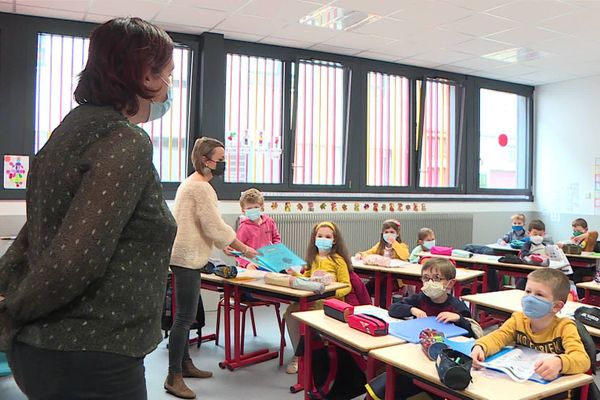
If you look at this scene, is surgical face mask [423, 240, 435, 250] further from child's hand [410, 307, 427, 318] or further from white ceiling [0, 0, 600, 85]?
child's hand [410, 307, 427, 318]

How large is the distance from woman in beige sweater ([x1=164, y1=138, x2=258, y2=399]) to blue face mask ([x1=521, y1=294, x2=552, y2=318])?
1635 millimetres

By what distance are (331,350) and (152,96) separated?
2102 mm

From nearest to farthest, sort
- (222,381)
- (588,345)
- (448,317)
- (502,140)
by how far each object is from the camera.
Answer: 1. (588,345)
2. (448,317)
3. (222,381)
4. (502,140)

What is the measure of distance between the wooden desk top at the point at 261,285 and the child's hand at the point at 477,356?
1.40 metres

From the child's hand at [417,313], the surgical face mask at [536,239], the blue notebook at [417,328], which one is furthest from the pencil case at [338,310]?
the surgical face mask at [536,239]

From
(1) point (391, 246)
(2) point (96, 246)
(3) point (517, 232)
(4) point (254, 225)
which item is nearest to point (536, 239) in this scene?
(3) point (517, 232)

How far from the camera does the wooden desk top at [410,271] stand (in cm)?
411

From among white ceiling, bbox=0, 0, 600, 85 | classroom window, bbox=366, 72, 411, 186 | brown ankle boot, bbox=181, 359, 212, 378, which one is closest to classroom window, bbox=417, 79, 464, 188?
classroom window, bbox=366, 72, 411, 186

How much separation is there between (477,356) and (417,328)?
1.55 ft

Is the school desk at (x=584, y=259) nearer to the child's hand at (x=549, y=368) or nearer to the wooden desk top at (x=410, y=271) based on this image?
the wooden desk top at (x=410, y=271)

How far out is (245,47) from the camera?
19.2 ft

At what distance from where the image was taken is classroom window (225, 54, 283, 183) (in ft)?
19.4

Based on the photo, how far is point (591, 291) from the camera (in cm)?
376

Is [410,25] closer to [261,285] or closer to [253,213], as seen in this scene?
[253,213]
